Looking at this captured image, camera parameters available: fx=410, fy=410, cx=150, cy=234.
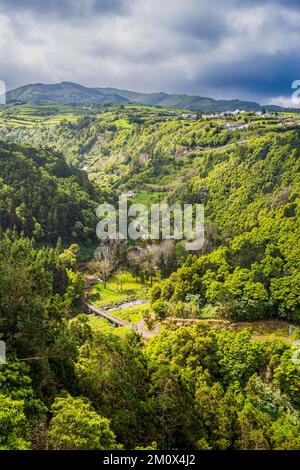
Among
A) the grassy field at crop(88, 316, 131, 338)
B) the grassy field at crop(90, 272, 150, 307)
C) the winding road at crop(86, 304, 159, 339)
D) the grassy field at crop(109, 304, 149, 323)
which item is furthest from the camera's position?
the grassy field at crop(90, 272, 150, 307)

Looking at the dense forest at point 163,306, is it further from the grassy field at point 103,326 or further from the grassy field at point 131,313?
the grassy field at point 103,326

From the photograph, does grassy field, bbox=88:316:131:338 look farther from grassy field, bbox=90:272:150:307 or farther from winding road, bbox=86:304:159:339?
grassy field, bbox=90:272:150:307

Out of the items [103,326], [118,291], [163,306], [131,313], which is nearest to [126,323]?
[103,326]

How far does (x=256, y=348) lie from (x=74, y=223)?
49.7 m

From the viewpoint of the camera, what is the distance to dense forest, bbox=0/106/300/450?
1744cm

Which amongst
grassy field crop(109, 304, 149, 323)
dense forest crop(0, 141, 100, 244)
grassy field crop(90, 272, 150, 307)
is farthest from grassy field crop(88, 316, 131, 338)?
dense forest crop(0, 141, 100, 244)

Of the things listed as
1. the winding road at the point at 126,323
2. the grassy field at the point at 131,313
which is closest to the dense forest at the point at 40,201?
the winding road at the point at 126,323

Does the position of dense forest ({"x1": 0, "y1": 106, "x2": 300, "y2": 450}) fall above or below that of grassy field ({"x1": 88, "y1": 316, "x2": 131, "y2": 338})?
above

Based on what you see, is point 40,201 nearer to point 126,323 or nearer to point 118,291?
point 118,291

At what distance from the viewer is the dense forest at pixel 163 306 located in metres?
17.4

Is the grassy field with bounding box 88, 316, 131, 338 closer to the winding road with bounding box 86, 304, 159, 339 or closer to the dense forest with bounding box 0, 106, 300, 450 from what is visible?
the dense forest with bounding box 0, 106, 300, 450

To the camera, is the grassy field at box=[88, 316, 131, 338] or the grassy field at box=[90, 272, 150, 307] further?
the grassy field at box=[90, 272, 150, 307]

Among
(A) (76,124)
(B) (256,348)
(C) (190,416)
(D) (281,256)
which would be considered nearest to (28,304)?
(C) (190,416)

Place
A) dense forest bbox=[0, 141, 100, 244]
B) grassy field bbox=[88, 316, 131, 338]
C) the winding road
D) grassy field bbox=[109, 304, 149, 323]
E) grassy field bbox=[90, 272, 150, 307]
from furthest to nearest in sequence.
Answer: dense forest bbox=[0, 141, 100, 244] < grassy field bbox=[90, 272, 150, 307] < grassy field bbox=[109, 304, 149, 323] < grassy field bbox=[88, 316, 131, 338] < the winding road
